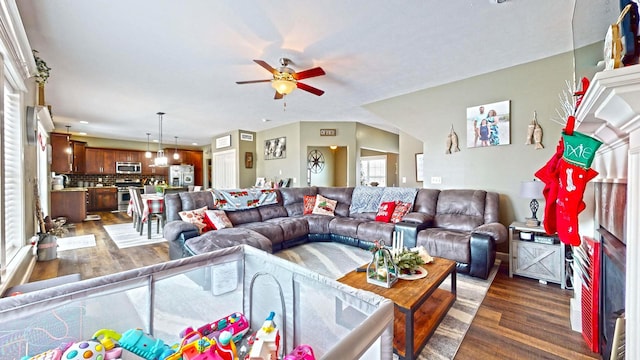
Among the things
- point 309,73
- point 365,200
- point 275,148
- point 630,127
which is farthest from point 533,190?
point 275,148

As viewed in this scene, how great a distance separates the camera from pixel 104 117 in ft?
20.0

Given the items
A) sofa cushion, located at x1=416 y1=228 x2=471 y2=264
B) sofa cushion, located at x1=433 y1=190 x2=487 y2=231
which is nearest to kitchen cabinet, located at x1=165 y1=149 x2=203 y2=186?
sofa cushion, located at x1=433 y1=190 x2=487 y2=231

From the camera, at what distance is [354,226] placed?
4.00 metres

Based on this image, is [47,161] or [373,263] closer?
[373,263]

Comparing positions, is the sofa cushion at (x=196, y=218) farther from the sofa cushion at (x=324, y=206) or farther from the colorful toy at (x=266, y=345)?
the colorful toy at (x=266, y=345)

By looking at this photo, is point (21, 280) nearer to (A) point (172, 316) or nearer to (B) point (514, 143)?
(A) point (172, 316)

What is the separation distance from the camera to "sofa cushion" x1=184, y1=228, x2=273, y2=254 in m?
2.65

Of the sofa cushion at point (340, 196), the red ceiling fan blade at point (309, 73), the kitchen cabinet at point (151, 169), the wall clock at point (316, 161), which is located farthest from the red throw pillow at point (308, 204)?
the kitchen cabinet at point (151, 169)

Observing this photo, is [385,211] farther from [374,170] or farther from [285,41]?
[374,170]

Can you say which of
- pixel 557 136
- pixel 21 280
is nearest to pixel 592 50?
pixel 557 136

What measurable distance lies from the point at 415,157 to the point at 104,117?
24.7 ft

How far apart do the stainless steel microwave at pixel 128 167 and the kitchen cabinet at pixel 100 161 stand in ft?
0.46

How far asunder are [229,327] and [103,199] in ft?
31.2

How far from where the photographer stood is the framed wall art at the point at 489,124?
11.7ft
